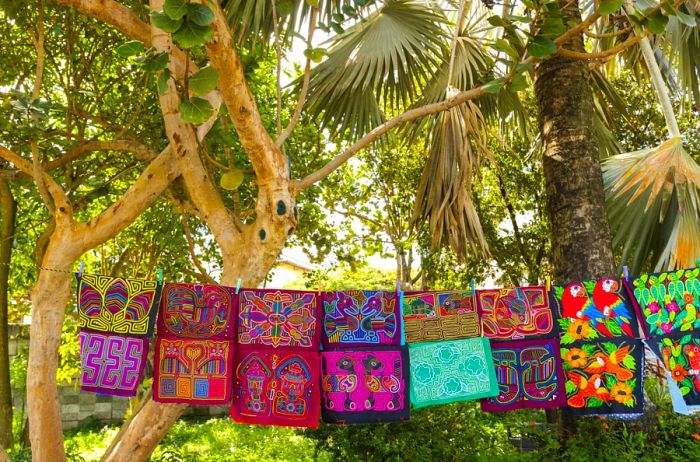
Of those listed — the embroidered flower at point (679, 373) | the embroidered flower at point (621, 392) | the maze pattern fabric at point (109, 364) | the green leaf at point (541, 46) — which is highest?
the green leaf at point (541, 46)

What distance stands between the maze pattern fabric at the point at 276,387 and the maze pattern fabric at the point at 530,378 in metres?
0.94

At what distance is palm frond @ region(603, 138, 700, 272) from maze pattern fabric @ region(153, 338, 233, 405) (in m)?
2.69

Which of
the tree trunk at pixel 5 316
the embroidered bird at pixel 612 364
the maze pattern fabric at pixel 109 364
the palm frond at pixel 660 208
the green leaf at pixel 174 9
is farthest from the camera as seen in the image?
the tree trunk at pixel 5 316

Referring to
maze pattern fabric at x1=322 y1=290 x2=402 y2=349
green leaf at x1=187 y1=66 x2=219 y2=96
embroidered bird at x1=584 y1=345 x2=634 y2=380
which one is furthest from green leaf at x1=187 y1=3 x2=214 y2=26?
embroidered bird at x1=584 y1=345 x2=634 y2=380

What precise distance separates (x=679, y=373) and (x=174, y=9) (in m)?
2.95

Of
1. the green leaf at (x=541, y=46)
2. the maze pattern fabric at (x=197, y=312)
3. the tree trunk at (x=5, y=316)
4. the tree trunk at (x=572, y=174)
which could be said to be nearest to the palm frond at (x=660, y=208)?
the tree trunk at (x=572, y=174)

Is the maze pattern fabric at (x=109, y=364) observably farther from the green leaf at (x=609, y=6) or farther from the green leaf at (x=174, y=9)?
the green leaf at (x=609, y=6)

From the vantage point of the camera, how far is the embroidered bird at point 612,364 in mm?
3311

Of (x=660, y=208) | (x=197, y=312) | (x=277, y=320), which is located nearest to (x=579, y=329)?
(x=660, y=208)

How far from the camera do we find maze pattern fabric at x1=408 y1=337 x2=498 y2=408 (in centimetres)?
328

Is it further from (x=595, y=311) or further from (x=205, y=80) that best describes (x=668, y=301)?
(x=205, y=80)

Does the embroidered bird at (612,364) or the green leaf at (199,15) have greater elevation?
the green leaf at (199,15)

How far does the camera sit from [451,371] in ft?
10.9

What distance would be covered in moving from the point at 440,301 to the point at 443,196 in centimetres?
157
